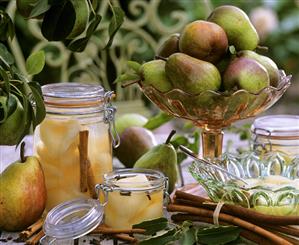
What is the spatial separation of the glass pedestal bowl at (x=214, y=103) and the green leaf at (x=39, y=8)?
0.74ft

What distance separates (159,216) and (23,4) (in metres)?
0.32

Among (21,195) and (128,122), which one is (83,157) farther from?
(128,122)

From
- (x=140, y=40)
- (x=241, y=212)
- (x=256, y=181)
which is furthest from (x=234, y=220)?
(x=140, y=40)

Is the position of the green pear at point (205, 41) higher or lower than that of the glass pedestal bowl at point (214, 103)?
higher

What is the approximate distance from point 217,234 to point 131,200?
122mm

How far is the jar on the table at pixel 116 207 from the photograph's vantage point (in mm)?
935

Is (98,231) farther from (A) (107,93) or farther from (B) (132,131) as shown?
(B) (132,131)

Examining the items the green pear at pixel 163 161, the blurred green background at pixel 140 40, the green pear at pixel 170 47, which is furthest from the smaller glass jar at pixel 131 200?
the blurred green background at pixel 140 40

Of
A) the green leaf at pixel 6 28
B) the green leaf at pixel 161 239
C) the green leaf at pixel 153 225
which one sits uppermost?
the green leaf at pixel 6 28

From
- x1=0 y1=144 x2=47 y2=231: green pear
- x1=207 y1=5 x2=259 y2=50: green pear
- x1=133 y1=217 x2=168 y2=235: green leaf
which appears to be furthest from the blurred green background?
x1=133 y1=217 x2=168 y2=235: green leaf

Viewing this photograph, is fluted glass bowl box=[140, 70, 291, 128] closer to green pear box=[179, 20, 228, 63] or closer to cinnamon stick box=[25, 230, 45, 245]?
green pear box=[179, 20, 228, 63]

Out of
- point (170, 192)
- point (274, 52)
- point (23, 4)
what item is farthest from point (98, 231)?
point (274, 52)

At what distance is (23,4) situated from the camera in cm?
91

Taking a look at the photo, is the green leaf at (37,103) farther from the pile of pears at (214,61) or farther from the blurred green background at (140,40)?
the blurred green background at (140,40)
